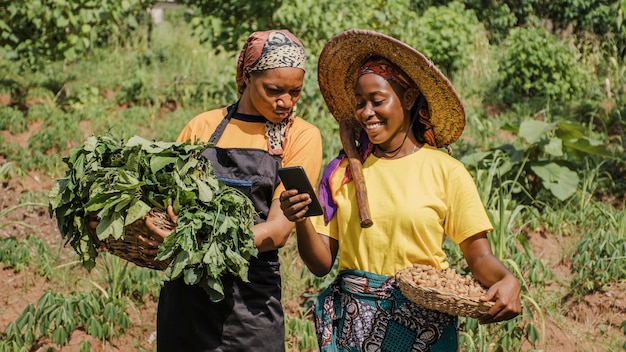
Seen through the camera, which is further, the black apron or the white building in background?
the white building in background

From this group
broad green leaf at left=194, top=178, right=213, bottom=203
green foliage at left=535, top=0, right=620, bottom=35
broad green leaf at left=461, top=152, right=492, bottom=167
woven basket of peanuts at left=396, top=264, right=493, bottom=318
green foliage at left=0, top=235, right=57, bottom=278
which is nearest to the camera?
woven basket of peanuts at left=396, top=264, right=493, bottom=318

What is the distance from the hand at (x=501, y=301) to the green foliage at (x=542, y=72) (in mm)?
6128

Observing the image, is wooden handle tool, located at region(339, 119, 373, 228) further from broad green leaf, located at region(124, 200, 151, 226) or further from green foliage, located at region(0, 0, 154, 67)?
green foliage, located at region(0, 0, 154, 67)

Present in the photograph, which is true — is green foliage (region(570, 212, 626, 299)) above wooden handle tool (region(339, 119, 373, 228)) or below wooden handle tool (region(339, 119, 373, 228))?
below

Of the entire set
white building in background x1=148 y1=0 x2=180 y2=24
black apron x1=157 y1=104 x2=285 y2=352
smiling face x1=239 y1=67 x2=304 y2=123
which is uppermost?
smiling face x1=239 y1=67 x2=304 y2=123

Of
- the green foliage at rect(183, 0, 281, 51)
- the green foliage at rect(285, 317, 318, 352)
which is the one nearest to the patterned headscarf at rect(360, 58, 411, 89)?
the green foliage at rect(285, 317, 318, 352)

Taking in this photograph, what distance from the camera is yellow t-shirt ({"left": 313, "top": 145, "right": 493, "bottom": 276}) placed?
2.52 m

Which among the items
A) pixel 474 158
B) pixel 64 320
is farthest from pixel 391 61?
pixel 474 158

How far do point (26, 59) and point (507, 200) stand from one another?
469 cm

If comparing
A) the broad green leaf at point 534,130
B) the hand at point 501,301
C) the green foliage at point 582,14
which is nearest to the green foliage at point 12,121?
the broad green leaf at point 534,130

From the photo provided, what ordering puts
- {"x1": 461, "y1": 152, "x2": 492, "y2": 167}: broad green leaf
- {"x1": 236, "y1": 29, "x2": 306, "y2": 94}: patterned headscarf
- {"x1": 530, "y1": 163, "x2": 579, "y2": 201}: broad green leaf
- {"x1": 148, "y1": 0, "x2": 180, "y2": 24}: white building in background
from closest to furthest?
{"x1": 236, "y1": 29, "x2": 306, "y2": 94}: patterned headscarf, {"x1": 530, "y1": 163, "x2": 579, "y2": 201}: broad green leaf, {"x1": 461, "y1": 152, "x2": 492, "y2": 167}: broad green leaf, {"x1": 148, "y1": 0, "x2": 180, "y2": 24}: white building in background

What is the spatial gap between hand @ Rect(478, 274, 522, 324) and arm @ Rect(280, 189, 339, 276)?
1.65 ft

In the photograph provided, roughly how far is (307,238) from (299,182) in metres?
0.24

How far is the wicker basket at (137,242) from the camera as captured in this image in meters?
2.41
